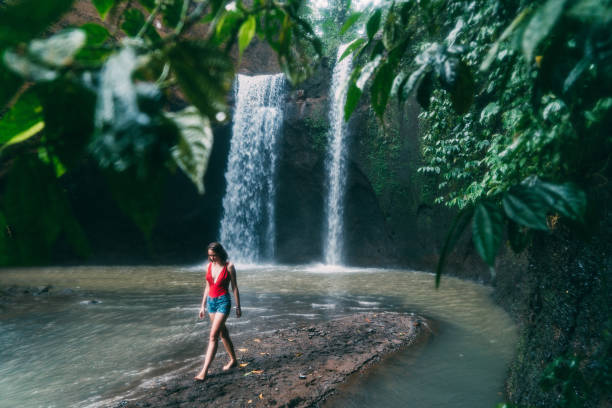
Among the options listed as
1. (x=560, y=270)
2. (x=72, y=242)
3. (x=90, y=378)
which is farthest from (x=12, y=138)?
(x=90, y=378)

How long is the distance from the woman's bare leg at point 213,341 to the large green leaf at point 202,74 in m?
3.70

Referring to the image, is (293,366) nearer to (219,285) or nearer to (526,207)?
(219,285)

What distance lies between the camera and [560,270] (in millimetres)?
2096

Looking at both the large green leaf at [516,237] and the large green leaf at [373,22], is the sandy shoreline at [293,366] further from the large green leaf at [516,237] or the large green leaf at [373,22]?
the large green leaf at [373,22]

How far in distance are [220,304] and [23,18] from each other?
392 centimetres

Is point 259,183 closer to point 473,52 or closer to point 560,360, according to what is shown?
point 473,52

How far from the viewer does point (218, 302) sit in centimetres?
401

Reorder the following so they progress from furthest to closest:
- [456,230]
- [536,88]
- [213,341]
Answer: [213,341]
[536,88]
[456,230]

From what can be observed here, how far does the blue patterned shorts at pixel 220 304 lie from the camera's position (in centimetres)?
396

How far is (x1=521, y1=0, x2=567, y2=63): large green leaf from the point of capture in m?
0.41

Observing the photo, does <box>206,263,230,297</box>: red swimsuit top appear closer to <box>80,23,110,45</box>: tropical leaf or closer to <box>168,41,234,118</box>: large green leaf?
<box>80,23,110,45</box>: tropical leaf

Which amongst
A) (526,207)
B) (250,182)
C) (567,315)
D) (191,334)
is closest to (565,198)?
(526,207)

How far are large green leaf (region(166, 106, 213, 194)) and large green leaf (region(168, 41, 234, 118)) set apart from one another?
0.03 m

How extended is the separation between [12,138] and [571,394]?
1.43 metres
